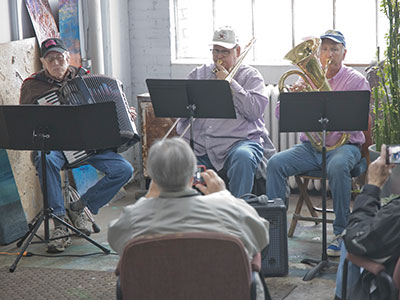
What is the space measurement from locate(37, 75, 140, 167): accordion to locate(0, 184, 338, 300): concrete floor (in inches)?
24.2

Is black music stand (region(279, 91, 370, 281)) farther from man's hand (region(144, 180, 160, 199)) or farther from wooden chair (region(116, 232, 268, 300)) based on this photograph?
wooden chair (region(116, 232, 268, 300))

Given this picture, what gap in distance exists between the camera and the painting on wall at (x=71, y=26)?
19.0ft

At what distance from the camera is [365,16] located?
19.2ft

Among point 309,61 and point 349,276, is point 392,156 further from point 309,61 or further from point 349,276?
point 309,61

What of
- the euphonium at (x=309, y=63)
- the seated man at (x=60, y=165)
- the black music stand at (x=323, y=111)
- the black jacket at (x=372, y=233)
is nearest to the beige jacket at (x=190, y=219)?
the black jacket at (x=372, y=233)

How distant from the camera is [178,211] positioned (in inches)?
102

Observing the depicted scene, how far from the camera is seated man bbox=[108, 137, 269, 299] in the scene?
2566 millimetres

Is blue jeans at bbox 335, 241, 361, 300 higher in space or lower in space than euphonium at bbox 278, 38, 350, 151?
lower

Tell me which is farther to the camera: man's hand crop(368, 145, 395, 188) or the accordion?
the accordion

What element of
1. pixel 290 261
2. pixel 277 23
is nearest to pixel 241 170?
pixel 290 261

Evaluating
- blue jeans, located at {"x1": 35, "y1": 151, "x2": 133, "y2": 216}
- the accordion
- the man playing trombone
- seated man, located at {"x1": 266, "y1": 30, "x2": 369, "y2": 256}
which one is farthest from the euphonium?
blue jeans, located at {"x1": 35, "y1": 151, "x2": 133, "y2": 216}

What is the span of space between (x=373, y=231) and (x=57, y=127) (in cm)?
226

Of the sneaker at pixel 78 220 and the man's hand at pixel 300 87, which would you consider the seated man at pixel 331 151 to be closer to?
the man's hand at pixel 300 87

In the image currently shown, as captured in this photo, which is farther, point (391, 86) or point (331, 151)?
point (331, 151)
